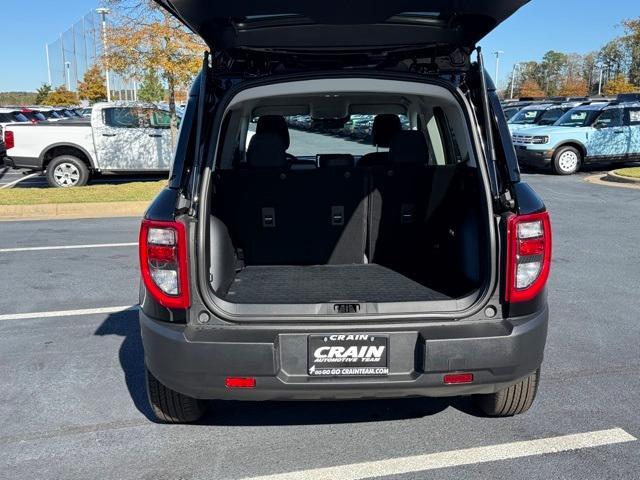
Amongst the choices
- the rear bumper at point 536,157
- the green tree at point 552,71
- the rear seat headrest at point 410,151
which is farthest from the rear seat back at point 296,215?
the green tree at point 552,71

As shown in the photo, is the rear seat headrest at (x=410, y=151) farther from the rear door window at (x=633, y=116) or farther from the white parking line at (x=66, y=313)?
the rear door window at (x=633, y=116)

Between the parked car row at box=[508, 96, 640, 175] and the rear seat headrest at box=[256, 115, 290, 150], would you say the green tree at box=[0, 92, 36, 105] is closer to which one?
the parked car row at box=[508, 96, 640, 175]

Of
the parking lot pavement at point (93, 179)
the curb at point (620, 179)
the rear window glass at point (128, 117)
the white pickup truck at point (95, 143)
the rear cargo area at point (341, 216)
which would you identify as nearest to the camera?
the rear cargo area at point (341, 216)

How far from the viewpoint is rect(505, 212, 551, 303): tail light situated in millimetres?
2818

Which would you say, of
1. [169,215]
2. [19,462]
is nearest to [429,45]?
[169,215]

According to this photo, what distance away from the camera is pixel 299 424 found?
134 inches

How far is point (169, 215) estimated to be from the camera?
9.39 feet

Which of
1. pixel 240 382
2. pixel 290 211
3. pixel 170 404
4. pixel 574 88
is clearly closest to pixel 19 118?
pixel 290 211

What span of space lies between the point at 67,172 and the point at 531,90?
6607cm

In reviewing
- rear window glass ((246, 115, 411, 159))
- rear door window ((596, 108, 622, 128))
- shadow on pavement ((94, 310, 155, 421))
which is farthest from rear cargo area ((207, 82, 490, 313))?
rear door window ((596, 108, 622, 128))

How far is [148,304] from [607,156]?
1566cm

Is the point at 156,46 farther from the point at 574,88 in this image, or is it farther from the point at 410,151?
the point at 574,88

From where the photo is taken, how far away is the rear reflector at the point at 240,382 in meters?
2.76

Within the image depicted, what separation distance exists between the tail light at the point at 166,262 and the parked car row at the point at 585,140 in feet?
47.5
